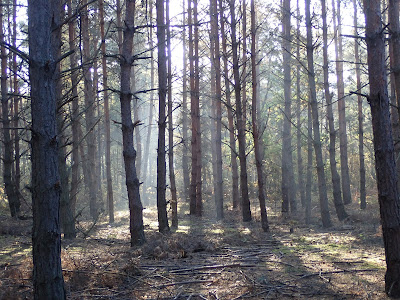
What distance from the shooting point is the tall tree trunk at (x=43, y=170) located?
4.00m

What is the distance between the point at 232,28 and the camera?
1293cm

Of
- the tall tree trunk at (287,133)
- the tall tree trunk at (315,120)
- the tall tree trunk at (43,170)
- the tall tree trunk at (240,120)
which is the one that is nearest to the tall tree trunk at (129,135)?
the tall tree trunk at (43,170)

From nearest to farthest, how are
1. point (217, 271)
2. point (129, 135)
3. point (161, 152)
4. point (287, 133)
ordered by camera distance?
point (217, 271) → point (129, 135) → point (161, 152) → point (287, 133)

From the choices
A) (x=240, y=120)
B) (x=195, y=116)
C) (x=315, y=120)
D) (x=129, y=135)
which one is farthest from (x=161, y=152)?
(x=195, y=116)

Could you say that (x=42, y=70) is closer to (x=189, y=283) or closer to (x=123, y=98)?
(x=189, y=283)

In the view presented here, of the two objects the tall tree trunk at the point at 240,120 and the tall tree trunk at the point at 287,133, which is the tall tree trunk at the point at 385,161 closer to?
the tall tree trunk at the point at 240,120

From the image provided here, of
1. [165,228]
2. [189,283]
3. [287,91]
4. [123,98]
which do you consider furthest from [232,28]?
[189,283]

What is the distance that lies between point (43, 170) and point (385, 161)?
4.07 m

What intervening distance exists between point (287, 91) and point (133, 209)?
402 inches

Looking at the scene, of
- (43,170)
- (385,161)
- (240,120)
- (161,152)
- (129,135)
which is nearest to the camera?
(43,170)

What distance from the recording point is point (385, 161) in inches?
191

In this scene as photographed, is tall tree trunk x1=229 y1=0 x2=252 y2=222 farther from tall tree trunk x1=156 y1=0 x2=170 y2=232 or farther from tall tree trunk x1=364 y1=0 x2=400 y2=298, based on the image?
tall tree trunk x1=364 y1=0 x2=400 y2=298

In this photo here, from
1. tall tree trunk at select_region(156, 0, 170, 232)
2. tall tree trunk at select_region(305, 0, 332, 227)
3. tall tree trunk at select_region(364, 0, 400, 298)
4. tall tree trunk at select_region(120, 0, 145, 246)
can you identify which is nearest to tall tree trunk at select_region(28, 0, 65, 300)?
tall tree trunk at select_region(364, 0, 400, 298)

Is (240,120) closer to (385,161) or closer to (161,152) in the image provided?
(161,152)
